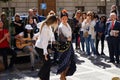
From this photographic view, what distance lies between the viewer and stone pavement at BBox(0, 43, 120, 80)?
9.62 meters

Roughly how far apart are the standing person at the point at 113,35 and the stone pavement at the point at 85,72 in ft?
1.38

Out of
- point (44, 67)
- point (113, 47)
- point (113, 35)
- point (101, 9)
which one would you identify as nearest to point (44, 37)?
point (44, 67)

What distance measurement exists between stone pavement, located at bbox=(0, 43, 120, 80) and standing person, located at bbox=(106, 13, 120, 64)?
1.38ft

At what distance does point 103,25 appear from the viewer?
13078 mm

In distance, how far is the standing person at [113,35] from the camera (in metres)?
11.5

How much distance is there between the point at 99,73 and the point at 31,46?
96.1 inches

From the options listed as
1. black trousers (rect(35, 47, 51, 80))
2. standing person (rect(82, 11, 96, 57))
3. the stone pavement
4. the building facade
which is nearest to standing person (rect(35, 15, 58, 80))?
black trousers (rect(35, 47, 51, 80))

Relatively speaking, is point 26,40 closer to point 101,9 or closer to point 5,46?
point 5,46

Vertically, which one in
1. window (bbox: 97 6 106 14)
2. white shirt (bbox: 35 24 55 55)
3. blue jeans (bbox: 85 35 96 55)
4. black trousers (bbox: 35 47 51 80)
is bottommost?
window (bbox: 97 6 106 14)

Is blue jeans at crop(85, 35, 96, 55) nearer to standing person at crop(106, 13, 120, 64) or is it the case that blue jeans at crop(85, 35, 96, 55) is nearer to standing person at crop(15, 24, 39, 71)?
standing person at crop(106, 13, 120, 64)

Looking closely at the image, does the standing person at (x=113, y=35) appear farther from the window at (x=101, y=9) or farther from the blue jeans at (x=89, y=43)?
the window at (x=101, y=9)

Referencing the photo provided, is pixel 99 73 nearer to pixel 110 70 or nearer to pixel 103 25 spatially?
pixel 110 70

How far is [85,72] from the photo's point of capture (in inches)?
405

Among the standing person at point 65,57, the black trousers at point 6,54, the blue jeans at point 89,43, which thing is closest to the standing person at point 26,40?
the black trousers at point 6,54
